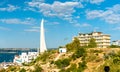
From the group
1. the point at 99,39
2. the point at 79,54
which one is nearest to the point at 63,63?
the point at 79,54

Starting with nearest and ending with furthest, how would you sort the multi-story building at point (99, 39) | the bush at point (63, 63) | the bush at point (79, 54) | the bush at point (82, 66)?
the bush at point (82, 66) < the bush at point (63, 63) < the bush at point (79, 54) < the multi-story building at point (99, 39)

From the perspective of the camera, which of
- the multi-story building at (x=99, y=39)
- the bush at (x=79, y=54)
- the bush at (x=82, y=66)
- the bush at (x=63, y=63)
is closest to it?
the bush at (x=82, y=66)

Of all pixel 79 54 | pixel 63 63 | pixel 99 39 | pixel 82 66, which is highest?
pixel 99 39

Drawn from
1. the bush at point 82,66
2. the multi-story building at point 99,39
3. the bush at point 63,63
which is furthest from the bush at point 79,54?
the multi-story building at point 99,39

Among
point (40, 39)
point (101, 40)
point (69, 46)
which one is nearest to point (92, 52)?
point (69, 46)

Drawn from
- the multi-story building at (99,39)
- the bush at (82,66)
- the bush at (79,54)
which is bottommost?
the bush at (82,66)

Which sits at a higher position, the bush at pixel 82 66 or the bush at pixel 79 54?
the bush at pixel 79 54

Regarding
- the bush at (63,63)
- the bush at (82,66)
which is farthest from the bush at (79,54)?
the bush at (82,66)

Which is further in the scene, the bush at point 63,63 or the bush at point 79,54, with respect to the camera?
the bush at point 79,54

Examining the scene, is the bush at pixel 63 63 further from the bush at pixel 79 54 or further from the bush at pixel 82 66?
the bush at pixel 82 66

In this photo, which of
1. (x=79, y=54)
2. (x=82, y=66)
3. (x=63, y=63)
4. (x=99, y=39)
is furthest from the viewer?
(x=99, y=39)

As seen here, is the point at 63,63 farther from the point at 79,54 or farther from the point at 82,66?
the point at 82,66
